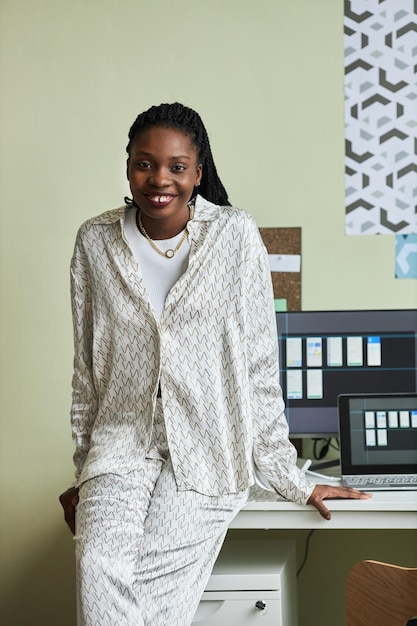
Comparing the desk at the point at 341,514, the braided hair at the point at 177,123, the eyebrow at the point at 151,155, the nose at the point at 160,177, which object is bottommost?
the desk at the point at 341,514

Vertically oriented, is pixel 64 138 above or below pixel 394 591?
above

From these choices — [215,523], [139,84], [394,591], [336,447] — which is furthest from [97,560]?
[139,84]

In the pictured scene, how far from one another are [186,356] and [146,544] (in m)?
0.38

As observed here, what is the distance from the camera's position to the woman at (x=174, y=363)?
72.2 inches

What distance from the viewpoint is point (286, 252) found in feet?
8.56

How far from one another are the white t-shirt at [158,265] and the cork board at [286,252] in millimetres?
699

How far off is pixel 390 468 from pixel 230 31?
4.23 ft

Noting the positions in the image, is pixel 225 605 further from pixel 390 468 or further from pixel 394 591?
pixel 394 591

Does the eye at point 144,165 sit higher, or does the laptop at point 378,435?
the eye at point 144,165

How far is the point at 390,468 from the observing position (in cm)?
221

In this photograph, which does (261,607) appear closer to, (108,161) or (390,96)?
(108,161)

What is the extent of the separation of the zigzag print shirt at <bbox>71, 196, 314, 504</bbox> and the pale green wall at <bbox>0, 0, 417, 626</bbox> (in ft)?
2.17

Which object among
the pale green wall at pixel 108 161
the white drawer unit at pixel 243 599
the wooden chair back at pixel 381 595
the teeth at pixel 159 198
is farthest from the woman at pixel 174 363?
the pale green wall at pixel 108 161

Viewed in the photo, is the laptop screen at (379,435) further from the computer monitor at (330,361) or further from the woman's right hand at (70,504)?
the woman's right hand at (70,504)
